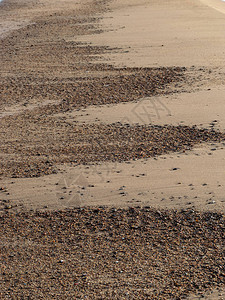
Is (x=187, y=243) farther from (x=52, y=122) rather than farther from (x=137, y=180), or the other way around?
(x=52, y=122)

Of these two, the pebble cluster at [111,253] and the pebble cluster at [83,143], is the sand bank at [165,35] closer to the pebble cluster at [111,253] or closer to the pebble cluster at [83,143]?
the pebble cluster at [83,143]

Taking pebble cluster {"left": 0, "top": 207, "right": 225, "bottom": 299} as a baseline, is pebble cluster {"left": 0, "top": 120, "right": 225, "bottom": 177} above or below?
above

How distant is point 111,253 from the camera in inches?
205

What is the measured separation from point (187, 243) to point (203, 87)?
5491 millimetres

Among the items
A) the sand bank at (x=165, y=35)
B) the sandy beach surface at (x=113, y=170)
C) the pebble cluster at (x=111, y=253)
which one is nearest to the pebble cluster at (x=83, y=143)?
the sandy beach surface at (x=113, y=170)

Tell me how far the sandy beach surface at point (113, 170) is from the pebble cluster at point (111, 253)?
1 centimetres

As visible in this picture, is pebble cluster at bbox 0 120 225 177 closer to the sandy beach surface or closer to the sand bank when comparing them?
the sandy beach surface

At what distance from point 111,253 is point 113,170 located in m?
1.92

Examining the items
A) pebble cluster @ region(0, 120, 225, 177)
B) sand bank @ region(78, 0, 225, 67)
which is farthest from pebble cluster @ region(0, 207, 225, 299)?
sand bank @ region(78, 0, 225, 67)

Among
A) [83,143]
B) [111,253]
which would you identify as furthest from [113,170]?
[111,253]

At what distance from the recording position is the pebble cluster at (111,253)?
15.4ft

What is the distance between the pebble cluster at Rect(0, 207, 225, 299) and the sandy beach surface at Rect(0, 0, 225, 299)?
0.01 meters

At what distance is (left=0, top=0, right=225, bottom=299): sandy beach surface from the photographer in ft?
16.1

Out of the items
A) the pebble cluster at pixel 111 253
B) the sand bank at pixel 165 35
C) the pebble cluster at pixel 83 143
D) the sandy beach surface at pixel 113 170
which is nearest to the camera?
the pebble cluster at pixel 111 253
